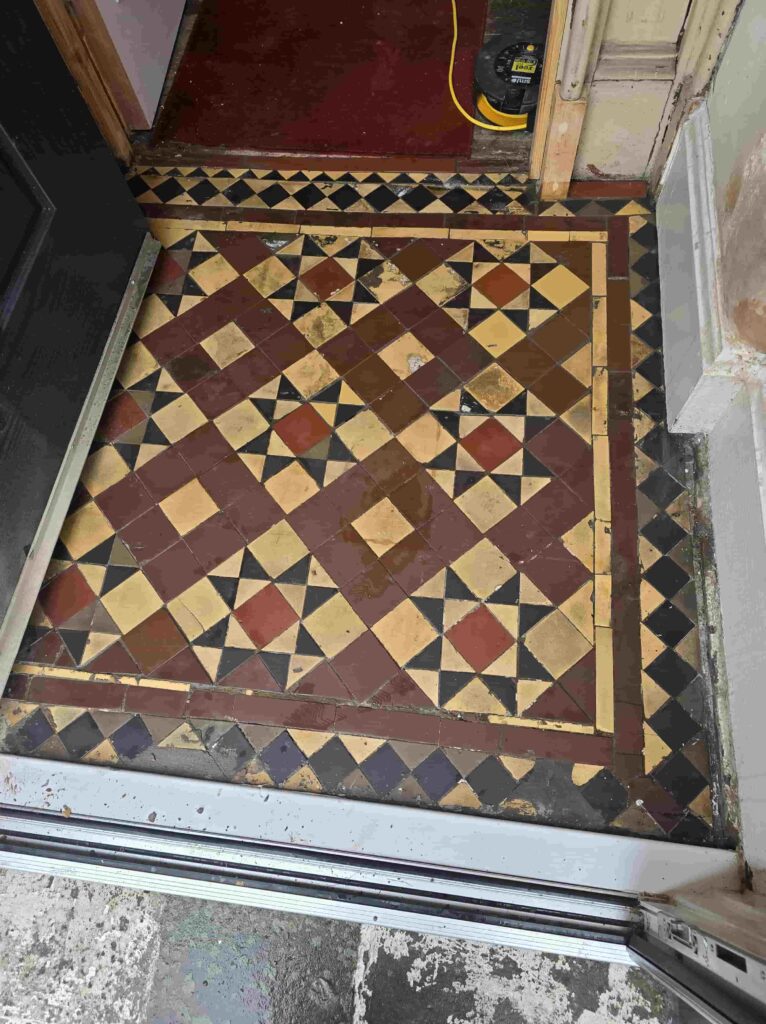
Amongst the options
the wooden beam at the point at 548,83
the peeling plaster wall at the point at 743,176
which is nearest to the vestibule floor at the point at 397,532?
the wooden beam at the point at 548,83

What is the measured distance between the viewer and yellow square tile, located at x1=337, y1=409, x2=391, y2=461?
8.30ft

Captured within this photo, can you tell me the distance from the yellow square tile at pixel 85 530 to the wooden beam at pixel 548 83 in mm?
2355

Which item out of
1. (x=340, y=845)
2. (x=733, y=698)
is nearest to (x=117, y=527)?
(x=340, y=845)

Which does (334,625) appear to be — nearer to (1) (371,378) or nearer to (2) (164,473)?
(2) (164,473)

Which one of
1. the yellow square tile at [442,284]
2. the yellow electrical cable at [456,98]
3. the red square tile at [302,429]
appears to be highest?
the yellow electrical cable at [456,98]

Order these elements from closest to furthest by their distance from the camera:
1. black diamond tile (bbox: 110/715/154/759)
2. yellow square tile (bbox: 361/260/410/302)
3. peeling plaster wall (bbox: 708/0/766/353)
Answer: peeling plaster wall (bbox: 708/0/766/353), black diamond tile (bbox: 110/715/154/759), yellow square tile (bbox: 361/260/410/302)

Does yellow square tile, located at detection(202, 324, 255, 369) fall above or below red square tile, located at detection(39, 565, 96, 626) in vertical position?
above

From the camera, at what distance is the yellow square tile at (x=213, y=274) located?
2910 mm

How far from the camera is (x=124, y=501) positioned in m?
2.51

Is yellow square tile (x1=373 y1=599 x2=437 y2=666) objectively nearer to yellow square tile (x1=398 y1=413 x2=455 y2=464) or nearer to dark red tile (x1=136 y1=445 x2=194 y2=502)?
yellow square tile (x1=398 y1=413 x2=455 y2=464)

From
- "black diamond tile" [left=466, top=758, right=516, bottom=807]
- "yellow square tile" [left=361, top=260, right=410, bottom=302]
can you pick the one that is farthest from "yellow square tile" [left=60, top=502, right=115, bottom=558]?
"black diamond tile" [left=466, top=758, right=516, bottom=807]

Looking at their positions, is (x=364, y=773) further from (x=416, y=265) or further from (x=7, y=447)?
(x=416, y=265)

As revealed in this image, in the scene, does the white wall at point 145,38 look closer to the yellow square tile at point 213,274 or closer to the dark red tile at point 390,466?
the yellow square tile at point 213,274

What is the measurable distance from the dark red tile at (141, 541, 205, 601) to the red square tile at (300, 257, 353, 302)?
4.08ft
